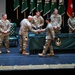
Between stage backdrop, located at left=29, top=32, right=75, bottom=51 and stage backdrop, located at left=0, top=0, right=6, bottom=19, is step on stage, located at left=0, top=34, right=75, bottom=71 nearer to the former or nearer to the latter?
stage backdrop, located at left=29, top=32, right=75, bottom=51

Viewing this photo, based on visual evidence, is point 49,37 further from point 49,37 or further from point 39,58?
point 39,58

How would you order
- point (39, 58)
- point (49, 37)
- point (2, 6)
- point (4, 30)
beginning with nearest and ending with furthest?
point (49, 37) → point (39, 58) → point (4, 30) → point (2, 6)

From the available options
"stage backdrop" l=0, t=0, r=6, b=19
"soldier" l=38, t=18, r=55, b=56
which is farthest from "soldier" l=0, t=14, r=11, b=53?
"stage backdrop" l=0, t=0, r=6, b=19

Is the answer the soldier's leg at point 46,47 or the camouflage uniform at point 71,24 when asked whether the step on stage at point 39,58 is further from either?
the camouflage uniform at point 71,24

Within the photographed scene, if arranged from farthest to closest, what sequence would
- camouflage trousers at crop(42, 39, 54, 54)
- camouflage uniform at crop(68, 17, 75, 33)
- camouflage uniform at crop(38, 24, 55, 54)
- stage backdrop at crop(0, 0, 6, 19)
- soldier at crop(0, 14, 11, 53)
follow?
stage backdrop at crop(0, 0, 6, 19), camouflage uniform at crop(68, 17, 75, 33), soldier at crop(0, 14, 11, 53), camouflage trousers at crop(42, 39, 54, 54), camouflage uniform at crop(38, 24, 55, 54)

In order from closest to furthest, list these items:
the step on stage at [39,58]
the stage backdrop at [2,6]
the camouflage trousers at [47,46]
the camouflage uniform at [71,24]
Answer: the step on stage at [39,58], the camouflage trousers at [47,46], the camouflage uniform at [71,24], the stage backdrop at [2,6]

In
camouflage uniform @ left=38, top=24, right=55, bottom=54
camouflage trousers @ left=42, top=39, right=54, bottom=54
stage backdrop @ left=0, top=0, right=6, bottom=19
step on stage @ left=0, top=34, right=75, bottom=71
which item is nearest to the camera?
step on stage @ left=0, top=34, right=75, bottom=71

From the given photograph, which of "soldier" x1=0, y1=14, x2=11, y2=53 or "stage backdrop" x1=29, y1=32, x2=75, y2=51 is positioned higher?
"soldier" x1=0, y1=14, x2=11, y2=53

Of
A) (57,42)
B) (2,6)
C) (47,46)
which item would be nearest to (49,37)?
(47,46)

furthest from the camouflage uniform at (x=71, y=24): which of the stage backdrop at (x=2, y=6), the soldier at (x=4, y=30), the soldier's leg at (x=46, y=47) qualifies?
the stage backdrop at (x=2, y=6)

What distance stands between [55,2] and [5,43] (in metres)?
6.05

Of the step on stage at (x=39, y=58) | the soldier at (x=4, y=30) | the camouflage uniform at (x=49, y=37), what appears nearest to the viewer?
the step on stage at (x=39, y=58)
